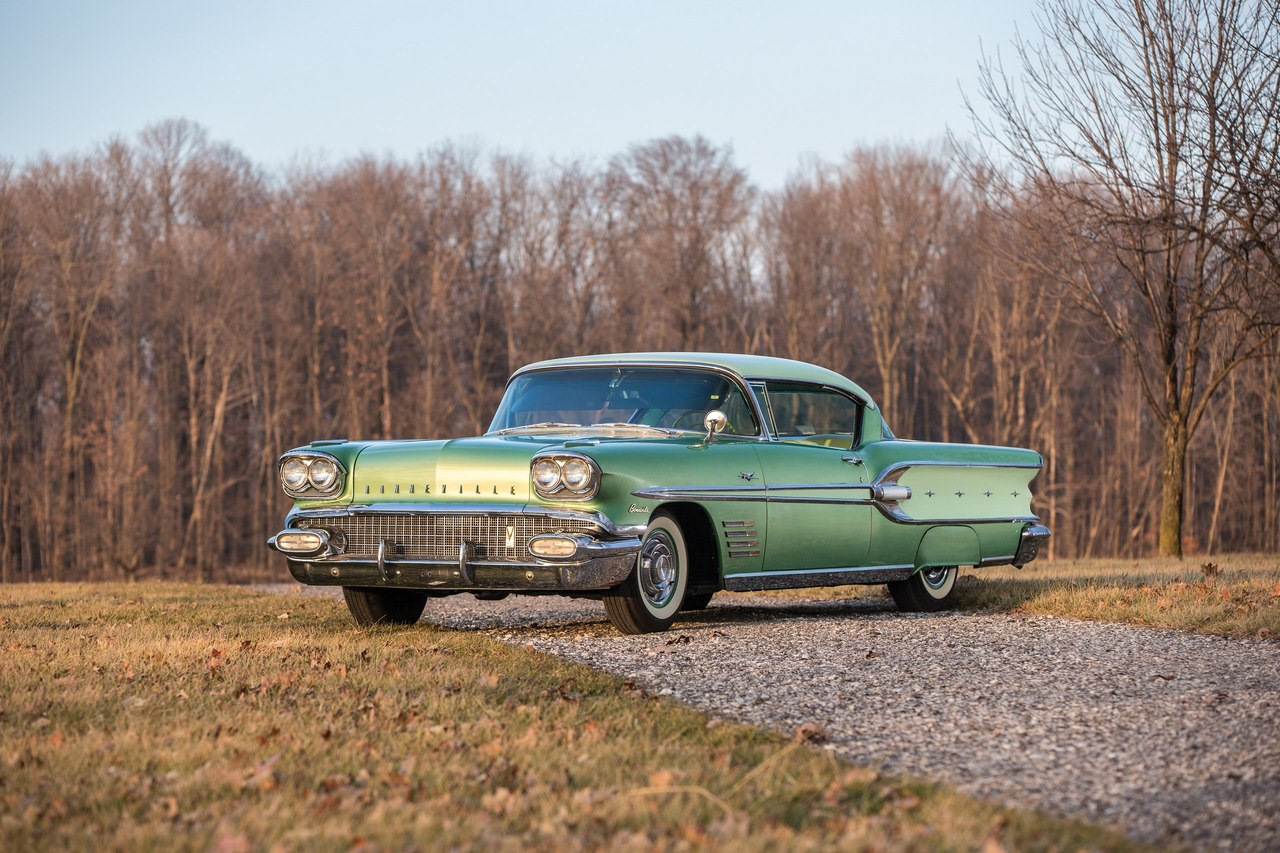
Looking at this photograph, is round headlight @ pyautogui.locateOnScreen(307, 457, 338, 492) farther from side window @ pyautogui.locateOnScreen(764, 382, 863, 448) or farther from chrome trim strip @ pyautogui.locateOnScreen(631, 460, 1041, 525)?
side window @ pyautogui.locateOnScreen(764, 382, 863, 448)

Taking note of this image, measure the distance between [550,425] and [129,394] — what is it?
2976 centimetres

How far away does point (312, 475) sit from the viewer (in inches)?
311

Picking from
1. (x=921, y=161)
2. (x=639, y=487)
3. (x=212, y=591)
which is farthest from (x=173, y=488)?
(x=639, y=487)

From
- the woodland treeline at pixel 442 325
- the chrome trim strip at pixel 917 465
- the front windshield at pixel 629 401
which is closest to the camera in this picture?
the front windshield at pixel 629 401

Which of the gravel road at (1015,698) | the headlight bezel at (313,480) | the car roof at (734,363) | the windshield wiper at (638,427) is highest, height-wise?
the car roof at (734,363)

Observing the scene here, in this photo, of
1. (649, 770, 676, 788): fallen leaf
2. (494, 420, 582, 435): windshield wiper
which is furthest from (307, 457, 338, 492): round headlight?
(649, 770, 676, 788): fallen leaf

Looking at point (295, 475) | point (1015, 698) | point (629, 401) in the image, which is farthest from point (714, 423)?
point (1015, 698)

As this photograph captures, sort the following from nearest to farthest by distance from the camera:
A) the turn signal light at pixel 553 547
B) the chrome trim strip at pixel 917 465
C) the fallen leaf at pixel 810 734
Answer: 1. the fallen leaf at pixel 810 734
2. the turn signal light at pixel 553 547
3. the chrome trim strip at pixel 917 465

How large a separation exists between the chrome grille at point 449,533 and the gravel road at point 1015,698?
0.60 meters

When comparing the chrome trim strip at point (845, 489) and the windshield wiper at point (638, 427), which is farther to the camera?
the windshield wiper at point (638, 427)

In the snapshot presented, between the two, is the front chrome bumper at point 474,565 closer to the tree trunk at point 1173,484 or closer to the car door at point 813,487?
the car door at point 813,487

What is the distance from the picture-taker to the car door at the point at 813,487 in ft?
27.4

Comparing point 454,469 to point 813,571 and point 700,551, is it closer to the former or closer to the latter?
point 700,551

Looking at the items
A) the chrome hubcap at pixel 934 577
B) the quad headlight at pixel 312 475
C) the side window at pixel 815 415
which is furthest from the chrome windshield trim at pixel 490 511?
the chrome hubcap at pixel 934 577
